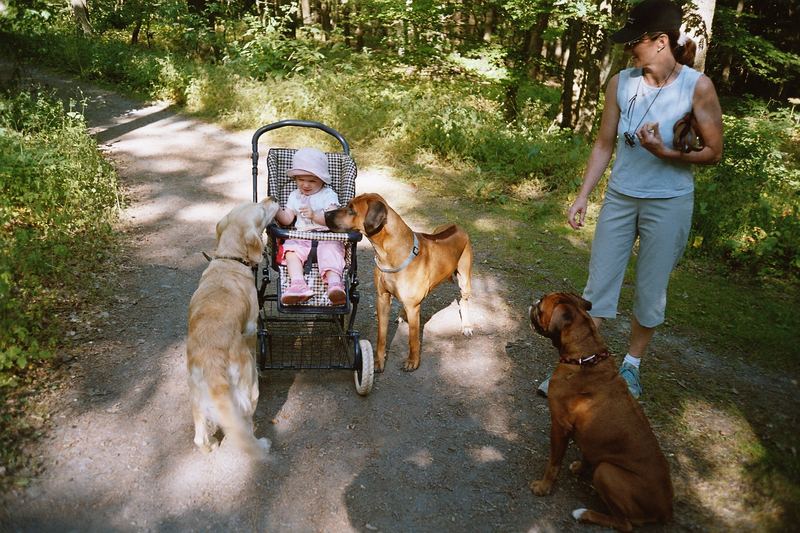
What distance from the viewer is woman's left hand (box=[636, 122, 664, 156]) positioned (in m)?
3.13

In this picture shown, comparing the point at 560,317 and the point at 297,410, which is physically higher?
the point at 560,317

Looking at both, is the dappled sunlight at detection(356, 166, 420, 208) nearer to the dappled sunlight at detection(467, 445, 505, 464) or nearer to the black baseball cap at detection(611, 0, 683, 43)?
the dappled sunlight at detection(467, 445, 505, 464)

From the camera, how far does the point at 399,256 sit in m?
4.07

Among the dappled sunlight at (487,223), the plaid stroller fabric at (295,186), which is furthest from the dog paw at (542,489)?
the dappled sunlight at (487,223)

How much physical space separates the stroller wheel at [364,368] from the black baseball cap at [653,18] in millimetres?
2690

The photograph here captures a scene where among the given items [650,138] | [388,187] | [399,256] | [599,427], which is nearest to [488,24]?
[388,187]

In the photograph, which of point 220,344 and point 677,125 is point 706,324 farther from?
point 220,344

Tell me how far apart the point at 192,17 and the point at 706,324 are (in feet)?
50.6

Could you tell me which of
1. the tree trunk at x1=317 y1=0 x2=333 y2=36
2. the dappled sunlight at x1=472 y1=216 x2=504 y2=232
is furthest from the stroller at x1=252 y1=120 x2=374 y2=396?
the tree trunk at x1=317 y1=0 x2=333 y2=36

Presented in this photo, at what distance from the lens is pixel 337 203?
4637 millimetres

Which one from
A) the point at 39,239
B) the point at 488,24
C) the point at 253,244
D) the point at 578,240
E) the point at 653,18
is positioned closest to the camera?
the point at 653,18

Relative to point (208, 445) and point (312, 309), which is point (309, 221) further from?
point (208, 445)

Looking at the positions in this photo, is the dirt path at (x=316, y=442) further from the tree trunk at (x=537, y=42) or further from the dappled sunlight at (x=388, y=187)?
the tree trunk at (x=537, y=42)

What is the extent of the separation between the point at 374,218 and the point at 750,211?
543 centimetres
